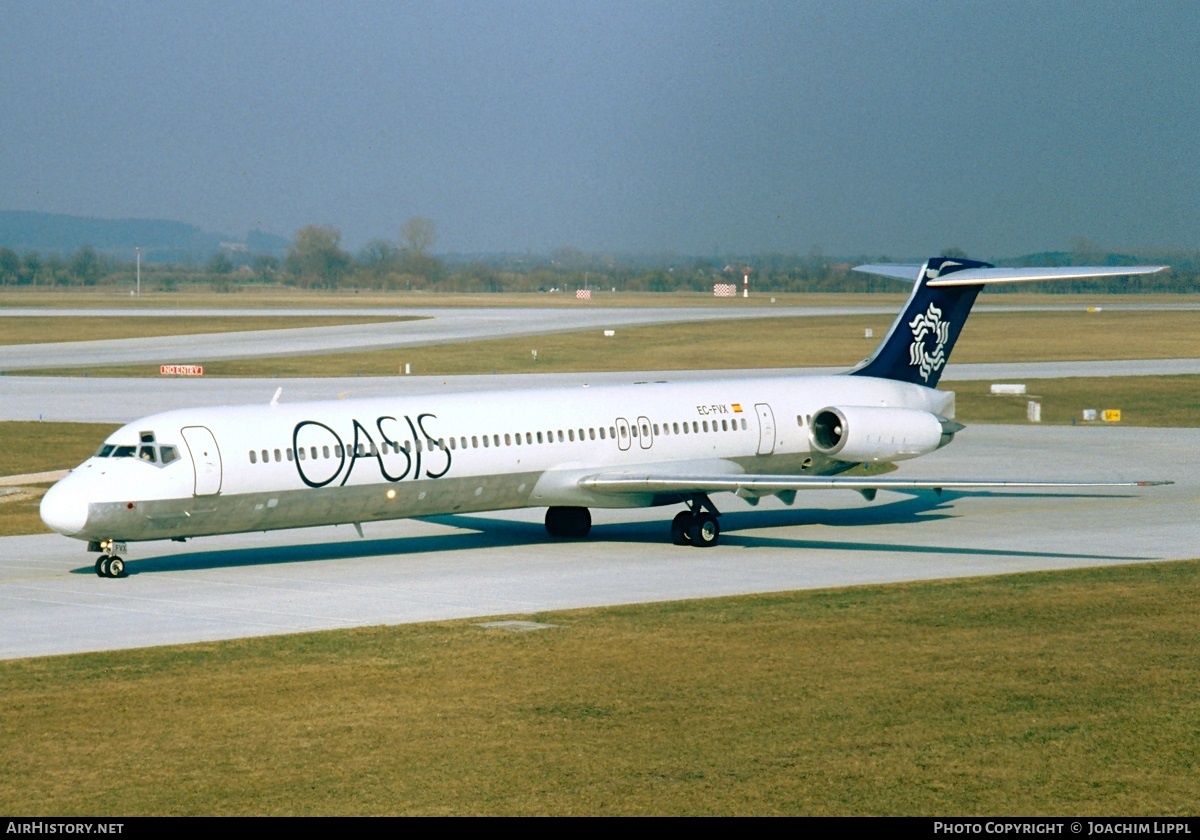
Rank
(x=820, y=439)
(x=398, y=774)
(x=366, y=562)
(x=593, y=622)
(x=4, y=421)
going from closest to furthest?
1. (x=398, y=774)
2. (x=593, y=622)
3. (x=366, y=562)
4. (x=820, y=439)
5. (x=4, y=421)

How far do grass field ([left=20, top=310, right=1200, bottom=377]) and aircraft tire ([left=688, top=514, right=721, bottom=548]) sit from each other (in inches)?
1671

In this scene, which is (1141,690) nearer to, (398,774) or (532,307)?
(398,774)

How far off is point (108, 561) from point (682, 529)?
11163 millimetres

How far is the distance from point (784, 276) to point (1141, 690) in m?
181

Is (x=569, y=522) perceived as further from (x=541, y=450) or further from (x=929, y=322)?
(x=929, y=322)

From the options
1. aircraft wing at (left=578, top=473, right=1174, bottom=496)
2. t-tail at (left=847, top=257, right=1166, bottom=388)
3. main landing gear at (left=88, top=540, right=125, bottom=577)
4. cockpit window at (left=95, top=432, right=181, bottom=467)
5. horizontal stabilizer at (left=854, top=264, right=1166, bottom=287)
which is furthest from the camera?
t-tail at (left=847, top=257, right=1166, bottom=388)

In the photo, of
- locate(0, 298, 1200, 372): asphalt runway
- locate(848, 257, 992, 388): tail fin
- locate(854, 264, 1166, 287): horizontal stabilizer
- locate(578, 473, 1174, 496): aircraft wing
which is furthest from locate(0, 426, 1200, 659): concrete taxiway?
locate(0, 298, 1200, 372): asphalt runway

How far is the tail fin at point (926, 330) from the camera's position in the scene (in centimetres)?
3694

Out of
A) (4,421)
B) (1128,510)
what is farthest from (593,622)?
(4,421)

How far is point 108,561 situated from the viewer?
2758cm

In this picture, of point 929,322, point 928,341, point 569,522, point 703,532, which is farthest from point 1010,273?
point 569,522

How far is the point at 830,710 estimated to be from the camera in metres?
18.2

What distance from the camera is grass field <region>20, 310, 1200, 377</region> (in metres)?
76.1

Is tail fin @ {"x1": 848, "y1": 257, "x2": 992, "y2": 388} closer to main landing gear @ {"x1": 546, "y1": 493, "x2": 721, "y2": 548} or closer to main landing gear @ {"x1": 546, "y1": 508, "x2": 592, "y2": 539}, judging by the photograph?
main landing gear @ {"x1": 546, "y1": 493, "x2": 721, "y2": 548}
